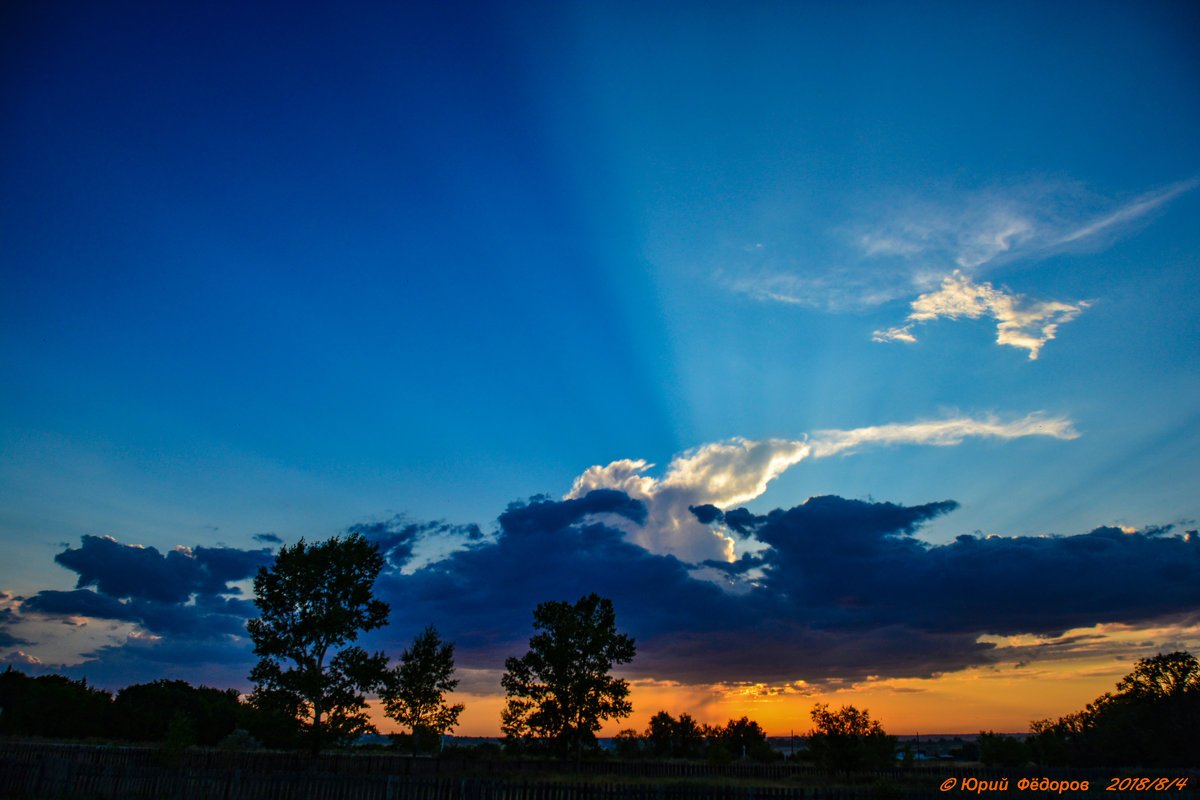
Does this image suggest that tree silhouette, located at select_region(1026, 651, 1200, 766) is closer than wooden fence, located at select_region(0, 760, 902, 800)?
No

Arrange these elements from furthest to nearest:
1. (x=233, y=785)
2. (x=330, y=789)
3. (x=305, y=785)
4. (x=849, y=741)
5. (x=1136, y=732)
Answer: (x=1136, y=732), (x=849, y=741), (x=330, y=789), (x=305, y=785), (x=233, y=785)

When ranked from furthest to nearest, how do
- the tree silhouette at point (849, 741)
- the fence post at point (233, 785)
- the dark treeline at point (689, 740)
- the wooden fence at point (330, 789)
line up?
the dark treeline at point (689, 740)
the tree silhouette at point (849, 741)
the fence post at point (233, 785)
the wooden fence at point (330, 789)

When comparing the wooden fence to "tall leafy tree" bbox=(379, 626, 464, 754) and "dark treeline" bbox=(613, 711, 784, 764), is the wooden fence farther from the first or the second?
"dark treeline" bbox=(613, 711, 784, 764)

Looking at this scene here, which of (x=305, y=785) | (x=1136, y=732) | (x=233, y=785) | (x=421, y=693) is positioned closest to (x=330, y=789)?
(x=305, y=785)

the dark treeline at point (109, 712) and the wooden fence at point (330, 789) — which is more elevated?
the wooden fence at point (330, 789)

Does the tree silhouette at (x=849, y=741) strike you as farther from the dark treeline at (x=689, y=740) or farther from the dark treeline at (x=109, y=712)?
the dark treeline at (x=109, y=712)

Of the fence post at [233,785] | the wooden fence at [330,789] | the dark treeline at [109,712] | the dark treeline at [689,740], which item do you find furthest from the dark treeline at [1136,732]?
the dark treeline at [109,712]

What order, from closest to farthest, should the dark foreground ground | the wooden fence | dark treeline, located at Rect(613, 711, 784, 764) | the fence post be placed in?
the wooden fence, the dark foreground ground, the fence post, dark treeline, located at Rect(613, 711, 784, 764)

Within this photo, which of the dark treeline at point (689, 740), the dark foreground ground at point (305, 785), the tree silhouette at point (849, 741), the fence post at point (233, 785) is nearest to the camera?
the dark foreground ground at point (305, 785)

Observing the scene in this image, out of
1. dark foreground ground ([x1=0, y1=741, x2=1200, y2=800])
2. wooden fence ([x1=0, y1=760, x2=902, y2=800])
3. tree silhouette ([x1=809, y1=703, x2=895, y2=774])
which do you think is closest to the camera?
wooden fence ([x1=0, y1=760, x2=902, y2=800])

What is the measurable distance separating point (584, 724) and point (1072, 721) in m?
62.0

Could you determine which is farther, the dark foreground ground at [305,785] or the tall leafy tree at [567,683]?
the tall leafy tree at [567,683]

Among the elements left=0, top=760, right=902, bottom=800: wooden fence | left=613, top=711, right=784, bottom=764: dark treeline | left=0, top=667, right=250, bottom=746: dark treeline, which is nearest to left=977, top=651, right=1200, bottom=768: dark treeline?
left=613, top=711, right=784, bottom=764: dark treeline

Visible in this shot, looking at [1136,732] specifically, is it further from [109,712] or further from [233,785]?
[109,712]
